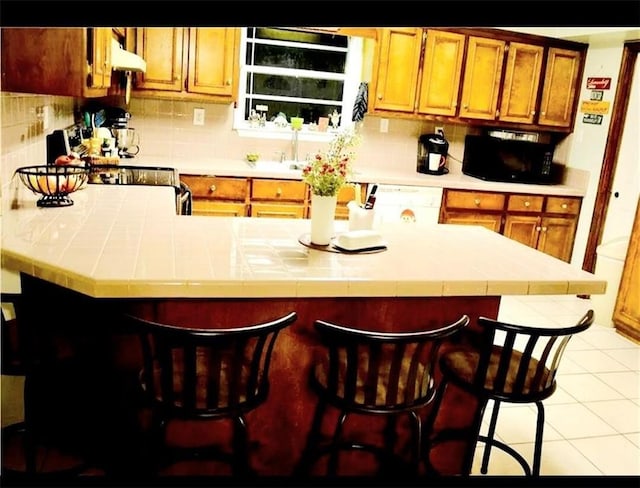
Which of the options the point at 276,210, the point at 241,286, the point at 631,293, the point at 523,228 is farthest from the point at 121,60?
the point at 631,293

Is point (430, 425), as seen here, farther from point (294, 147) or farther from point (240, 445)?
point (294, 147)

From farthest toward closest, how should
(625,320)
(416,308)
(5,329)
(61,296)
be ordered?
(625,320) < (416,308) < (61,296) < (5,329)

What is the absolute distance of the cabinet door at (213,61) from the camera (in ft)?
14.3

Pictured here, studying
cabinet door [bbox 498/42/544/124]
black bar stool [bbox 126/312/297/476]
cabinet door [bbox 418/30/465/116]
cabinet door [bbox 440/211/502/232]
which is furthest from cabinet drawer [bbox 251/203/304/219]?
black bar stool [bbox 126/312/297/476]

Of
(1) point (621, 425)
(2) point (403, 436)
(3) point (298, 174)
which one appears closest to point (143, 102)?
(3) point (298, 174)

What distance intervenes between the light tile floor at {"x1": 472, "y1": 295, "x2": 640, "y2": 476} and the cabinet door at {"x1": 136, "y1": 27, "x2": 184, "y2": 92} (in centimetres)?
313

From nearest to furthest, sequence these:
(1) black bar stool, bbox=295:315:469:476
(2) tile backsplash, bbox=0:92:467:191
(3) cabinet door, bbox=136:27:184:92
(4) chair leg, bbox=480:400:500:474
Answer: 1. (1) black bar stool, bbox=295:315:469:476
2. (4) chair leg, bbox=480:400:500:474
3. (3) cabinet door, bbox=136:27:184:92
4. (2) tile backsplash, bbox=0:92:467:191

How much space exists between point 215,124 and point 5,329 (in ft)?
10.7

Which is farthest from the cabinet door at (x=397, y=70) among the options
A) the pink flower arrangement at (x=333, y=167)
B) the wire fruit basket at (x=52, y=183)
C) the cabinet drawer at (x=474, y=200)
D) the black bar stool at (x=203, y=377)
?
the black bar stool at (x=203, y=377)

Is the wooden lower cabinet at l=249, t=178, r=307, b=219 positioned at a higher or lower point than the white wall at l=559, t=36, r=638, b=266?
lower

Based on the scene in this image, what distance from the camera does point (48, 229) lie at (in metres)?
2.17

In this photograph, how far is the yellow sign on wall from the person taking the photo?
492 cm

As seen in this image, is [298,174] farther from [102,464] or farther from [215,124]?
[102,464]

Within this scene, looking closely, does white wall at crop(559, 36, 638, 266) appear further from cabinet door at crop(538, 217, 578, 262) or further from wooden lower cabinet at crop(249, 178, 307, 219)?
wooden lower cabinet at crop(249, 178, 307, 219)
